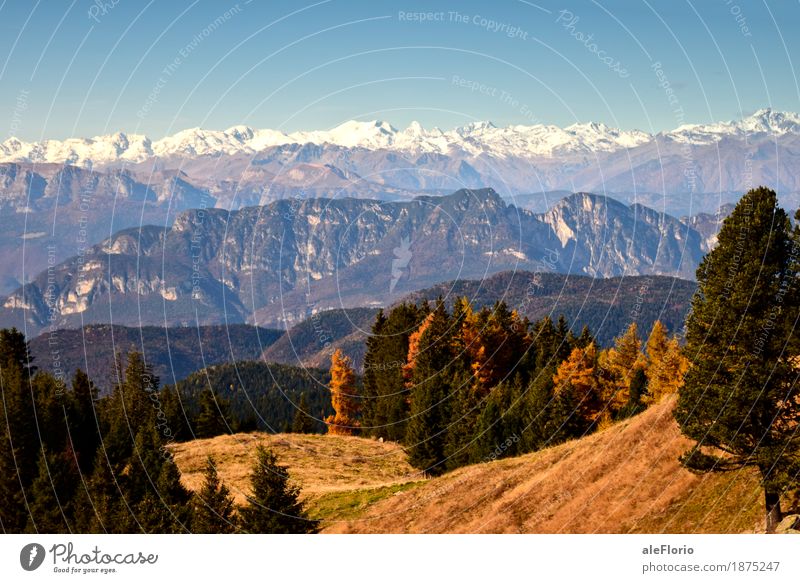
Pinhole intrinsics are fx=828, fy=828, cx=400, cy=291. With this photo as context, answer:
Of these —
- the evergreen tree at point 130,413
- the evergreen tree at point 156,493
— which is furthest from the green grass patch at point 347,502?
the evergreen tree at point 130,413

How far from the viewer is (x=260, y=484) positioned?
147ft

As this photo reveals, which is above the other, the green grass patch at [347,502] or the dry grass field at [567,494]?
the dry grass field at [567,494]

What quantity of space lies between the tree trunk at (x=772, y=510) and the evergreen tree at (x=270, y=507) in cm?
2291

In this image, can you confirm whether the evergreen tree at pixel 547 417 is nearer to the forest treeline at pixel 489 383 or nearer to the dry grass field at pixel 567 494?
the forest treeline at pixel 489 383

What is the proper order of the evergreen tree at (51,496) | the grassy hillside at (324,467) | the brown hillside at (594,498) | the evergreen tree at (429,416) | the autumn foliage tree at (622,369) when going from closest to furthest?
the brown hillside at (594,498) < the grassy hillside at (324,467) < the evergreen tree at (51,496) < the evergreen tree at (429,416) < the autumn foliage tree at (622,369)

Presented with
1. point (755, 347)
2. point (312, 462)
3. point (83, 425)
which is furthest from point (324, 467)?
point (755, 347)

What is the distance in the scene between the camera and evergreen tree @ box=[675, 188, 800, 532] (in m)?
33.1

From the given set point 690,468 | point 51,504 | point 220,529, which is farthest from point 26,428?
point 690,468

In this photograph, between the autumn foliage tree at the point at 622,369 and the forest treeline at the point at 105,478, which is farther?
the autumn foliage tree at the point at 622,369

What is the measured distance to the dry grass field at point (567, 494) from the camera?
40.0 meters

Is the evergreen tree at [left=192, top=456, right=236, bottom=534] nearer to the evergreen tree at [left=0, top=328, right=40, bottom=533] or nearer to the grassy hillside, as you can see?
the grassy hillside

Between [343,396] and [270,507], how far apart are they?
248ft

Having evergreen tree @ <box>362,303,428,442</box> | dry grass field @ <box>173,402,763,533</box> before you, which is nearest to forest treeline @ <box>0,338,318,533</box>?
dry grass field @ <box>173,402,763,533</box>
